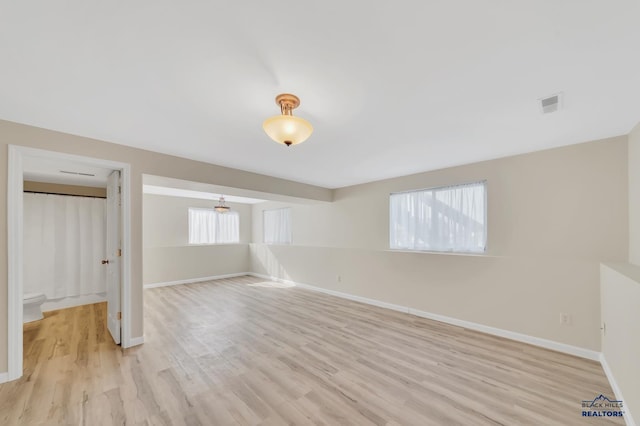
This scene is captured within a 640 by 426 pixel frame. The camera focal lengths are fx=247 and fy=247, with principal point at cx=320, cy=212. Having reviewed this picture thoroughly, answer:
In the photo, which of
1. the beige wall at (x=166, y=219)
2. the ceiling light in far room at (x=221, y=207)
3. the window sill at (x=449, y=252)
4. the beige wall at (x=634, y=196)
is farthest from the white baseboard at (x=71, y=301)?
the beige wall at (x=634, y=196)

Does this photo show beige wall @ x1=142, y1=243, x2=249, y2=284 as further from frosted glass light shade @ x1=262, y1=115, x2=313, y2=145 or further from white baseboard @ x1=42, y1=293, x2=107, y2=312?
frosted glass light shade @ x1=262, y1=115, x2=313, y2=145

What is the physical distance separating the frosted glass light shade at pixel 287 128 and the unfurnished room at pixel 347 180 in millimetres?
17

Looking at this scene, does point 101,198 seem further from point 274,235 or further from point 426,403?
point 426,403

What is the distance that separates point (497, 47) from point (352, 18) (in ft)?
2.81

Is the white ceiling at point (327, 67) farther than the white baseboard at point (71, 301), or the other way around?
the white baseboard at point (71, 301)

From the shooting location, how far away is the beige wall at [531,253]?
8.96 ft

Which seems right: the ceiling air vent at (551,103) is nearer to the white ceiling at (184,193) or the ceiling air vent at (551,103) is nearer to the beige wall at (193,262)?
the white ceiling at (184,193)

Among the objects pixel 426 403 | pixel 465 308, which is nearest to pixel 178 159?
pixel 426 403

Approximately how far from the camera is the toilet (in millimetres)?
3777

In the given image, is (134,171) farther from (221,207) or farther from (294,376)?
(221,207)

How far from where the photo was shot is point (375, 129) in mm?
2514

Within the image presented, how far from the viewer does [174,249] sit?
6512mm

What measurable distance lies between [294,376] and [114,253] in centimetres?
275

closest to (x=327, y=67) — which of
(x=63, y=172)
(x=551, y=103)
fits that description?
(x=551, y=103)
